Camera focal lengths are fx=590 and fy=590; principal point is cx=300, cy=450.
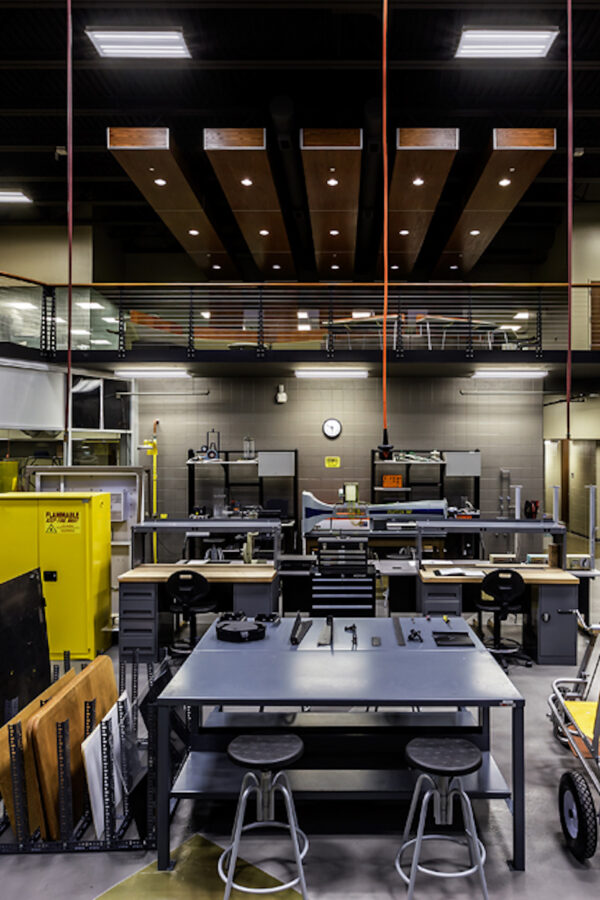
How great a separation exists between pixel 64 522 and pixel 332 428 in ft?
18.9

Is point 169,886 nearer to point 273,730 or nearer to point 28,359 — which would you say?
point 273,730

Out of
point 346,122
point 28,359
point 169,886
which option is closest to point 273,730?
point 169,886

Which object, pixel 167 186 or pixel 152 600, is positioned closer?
pixel 152 600

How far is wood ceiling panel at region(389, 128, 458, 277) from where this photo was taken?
286 inches

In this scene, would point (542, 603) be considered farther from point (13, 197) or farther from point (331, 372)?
point (13, 197)

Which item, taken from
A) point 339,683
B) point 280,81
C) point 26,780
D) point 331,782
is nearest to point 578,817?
point 331,782

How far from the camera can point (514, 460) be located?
10.9 m

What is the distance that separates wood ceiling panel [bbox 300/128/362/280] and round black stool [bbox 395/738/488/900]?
684 centimetres

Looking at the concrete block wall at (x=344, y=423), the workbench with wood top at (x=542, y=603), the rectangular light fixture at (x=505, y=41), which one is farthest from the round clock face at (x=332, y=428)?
the rectangular light fixture at (x=505, y=41)

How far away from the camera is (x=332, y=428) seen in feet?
35.8

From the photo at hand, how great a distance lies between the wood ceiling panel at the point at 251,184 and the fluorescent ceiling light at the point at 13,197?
146 inches

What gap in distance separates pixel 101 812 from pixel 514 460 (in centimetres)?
932

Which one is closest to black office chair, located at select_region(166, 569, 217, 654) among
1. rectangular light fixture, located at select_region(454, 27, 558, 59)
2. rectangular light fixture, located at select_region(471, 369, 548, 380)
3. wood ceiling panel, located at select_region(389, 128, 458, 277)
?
wood ceiling panel, located at select_region(389, 128, 458, 277)

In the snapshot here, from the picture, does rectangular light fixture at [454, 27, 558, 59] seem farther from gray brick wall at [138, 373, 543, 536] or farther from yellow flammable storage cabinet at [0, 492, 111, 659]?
yellow flammable storage cabinet at [0, 492, 111, 659]
